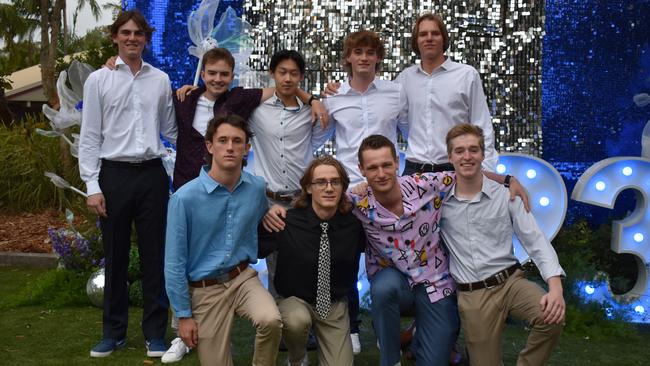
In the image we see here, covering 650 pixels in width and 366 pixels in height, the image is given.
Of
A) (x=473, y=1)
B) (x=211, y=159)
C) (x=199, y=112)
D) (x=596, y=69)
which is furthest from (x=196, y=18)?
(x=596, y=69)

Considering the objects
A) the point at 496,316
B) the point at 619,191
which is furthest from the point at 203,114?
the point at 619,191

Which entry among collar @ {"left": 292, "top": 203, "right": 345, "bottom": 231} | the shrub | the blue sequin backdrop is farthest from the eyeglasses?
the shrub

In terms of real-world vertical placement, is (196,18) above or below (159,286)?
above

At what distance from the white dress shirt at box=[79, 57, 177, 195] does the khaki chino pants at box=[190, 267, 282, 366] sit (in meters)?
1.01

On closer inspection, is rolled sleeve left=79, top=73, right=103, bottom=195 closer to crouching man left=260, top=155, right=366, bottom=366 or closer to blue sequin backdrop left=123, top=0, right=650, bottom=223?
crouching man left=260, top=155, right=366, bottom=366

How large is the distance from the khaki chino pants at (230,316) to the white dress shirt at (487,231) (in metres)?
0.89

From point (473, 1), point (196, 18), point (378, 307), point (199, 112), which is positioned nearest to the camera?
point (378, 307)

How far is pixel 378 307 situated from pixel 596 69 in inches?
125

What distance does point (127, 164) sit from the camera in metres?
4.31

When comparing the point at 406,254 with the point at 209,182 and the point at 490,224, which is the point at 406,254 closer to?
the point at 490,224

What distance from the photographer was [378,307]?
145 inches

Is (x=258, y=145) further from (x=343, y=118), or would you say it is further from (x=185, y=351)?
(x=185, y=351)

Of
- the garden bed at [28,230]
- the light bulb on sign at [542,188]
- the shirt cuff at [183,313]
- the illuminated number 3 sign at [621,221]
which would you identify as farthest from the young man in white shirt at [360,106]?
the garden bed at [28,230]

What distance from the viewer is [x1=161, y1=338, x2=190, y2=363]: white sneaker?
4289mm
